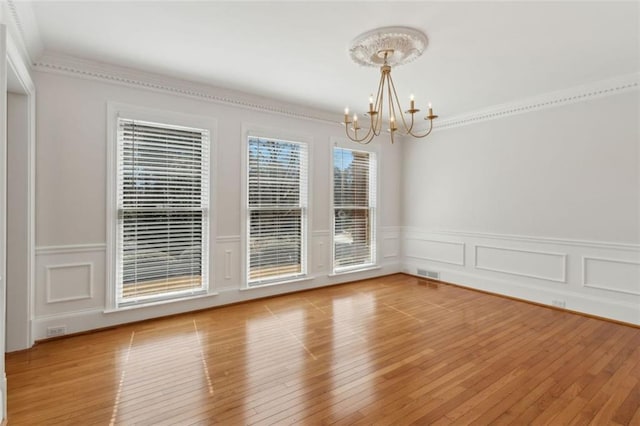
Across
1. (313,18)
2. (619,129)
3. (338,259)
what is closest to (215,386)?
(313,18)

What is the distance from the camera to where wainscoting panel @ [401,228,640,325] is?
383 centimetres

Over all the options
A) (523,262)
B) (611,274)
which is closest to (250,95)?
(523,262)

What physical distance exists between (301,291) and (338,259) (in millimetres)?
905

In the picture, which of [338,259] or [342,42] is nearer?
[342,42]

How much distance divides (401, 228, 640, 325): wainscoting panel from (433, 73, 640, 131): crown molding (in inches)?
71.3

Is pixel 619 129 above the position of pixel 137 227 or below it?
above

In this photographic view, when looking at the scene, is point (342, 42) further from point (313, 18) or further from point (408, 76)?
point (408, 76)

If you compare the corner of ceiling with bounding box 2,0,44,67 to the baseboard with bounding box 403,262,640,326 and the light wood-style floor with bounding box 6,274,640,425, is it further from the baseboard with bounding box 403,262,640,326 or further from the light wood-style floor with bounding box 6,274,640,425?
the baseboard with bounding box 403,262,640,326

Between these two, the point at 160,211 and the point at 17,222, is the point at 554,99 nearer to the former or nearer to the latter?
the point at 160,211

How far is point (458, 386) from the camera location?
2.44 m

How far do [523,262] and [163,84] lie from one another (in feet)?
17.6

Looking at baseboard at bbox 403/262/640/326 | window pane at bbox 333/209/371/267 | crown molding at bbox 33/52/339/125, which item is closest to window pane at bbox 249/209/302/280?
window pane at bbox 333/209/371/267

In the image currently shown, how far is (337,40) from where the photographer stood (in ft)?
9.66

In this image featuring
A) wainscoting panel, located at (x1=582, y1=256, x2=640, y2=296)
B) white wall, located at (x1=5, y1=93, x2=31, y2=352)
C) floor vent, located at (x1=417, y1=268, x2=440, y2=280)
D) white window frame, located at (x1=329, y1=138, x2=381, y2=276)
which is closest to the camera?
white wall, located at (x1=5, y1=93, x2=31, y2=352)
